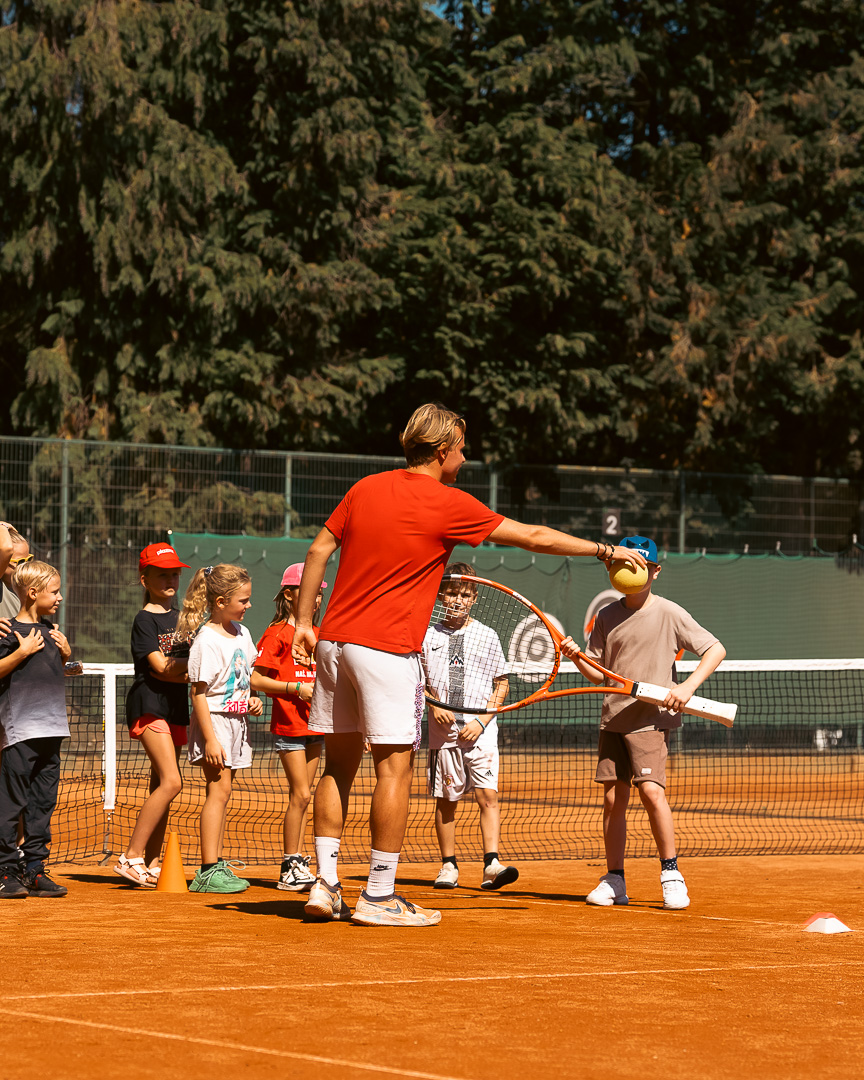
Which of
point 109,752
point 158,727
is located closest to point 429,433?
point 158,727

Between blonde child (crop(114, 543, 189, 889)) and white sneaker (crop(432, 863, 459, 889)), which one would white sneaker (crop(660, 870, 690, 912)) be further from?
A: blonde child (crop(114, 543, 189, 889))

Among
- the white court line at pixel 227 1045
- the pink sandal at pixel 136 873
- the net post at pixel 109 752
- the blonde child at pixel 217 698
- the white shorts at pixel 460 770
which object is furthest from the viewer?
the net post at pixel 109 752

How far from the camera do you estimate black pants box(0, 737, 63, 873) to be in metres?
7.11

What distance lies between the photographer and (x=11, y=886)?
6.98 m

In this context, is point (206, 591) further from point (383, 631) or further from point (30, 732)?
point (383, 631)

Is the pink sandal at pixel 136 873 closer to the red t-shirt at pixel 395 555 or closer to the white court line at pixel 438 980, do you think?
the red t-shirt at pixel 395 555

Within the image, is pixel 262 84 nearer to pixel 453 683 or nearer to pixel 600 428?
pixel 600 428

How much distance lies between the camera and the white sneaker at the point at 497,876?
7688 millimetres

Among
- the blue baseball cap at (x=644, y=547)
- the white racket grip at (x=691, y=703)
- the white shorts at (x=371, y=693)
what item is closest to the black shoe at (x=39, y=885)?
the white shorts at (x=371, y=693)

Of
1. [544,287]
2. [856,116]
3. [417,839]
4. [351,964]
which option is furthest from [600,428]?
[351,964]

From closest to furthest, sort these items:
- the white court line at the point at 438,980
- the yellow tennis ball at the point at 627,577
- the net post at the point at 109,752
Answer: the white court line at the point at 438,980
the yellow tennis ball at the point at 627,577
the net post at the point at 109,752

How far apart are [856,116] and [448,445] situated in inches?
732

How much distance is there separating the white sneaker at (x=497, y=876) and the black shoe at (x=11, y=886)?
232 cm

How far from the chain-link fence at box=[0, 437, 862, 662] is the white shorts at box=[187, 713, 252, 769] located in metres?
7.68
